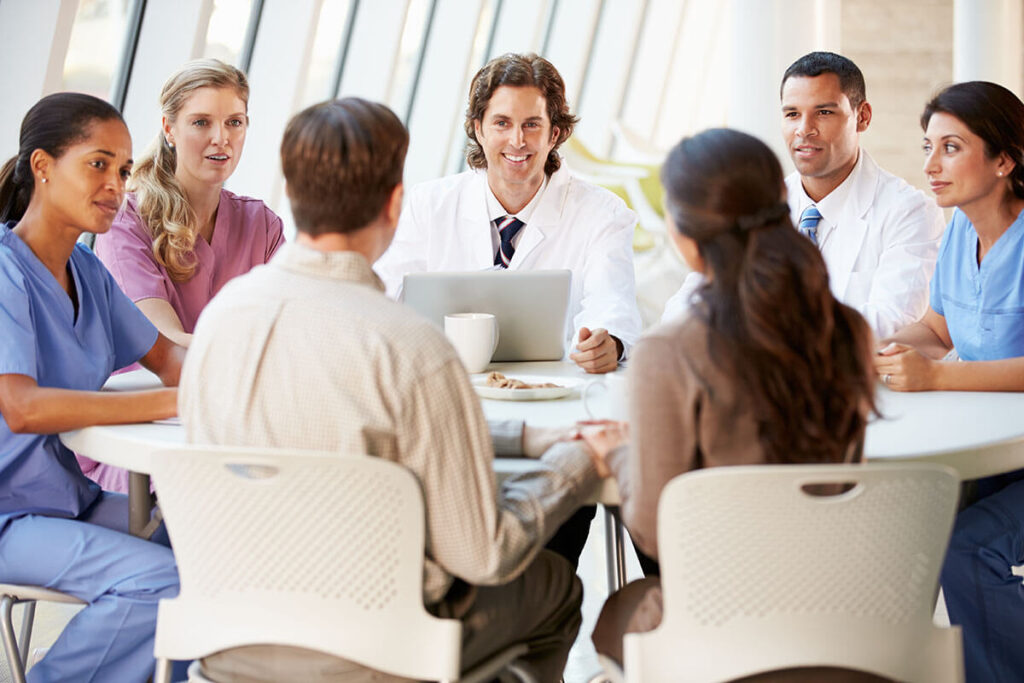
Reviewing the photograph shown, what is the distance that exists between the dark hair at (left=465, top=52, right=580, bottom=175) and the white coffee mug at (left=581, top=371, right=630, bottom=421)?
115 cm

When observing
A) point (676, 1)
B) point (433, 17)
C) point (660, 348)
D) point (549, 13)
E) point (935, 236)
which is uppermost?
point (676, 1)

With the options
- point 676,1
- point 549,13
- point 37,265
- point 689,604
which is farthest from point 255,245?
point 676,1

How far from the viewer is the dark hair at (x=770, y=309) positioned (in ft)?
4.14

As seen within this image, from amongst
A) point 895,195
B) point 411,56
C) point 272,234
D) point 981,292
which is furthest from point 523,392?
point 411,56

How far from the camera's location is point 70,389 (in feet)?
5.87

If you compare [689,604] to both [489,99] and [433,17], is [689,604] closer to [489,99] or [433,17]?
[489,99]

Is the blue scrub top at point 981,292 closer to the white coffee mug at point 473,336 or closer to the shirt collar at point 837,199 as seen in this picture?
the shirt collar at point 837,199

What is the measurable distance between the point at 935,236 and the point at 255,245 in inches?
67.3

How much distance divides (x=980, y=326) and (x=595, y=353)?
2.67ft

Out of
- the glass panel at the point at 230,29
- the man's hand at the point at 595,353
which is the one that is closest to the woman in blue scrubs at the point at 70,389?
the man's hand at the point at 595,353

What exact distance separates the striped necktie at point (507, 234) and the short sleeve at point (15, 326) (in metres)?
1.32

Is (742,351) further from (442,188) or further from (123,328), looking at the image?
(442,188)

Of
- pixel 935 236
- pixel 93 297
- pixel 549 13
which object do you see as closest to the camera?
pixel 93 297

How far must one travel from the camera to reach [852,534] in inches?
48.4
